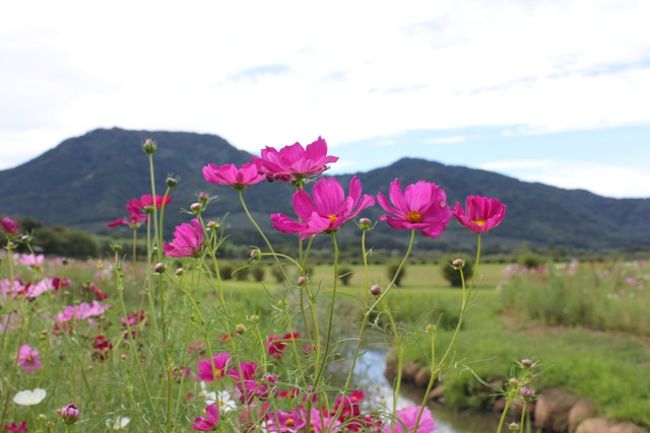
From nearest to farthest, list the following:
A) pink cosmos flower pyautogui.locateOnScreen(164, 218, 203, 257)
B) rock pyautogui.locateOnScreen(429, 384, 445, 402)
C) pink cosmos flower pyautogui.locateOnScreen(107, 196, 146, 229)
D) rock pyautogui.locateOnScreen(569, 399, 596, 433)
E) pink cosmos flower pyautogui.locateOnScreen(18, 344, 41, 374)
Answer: pink cosmos flower pyautogui.locateOnScreen(164, 218, 203, 257)
pink cosmos flower pyautogui.locateOnScreen(107, 196, 146, 229)
pink cosmos flower pyautogui.locateOnScreen(18, 344, 41, 374)
rock pyautogui.locateOnScreen(569, 399, 596, 433)
rock pyautogui.locateOnScreen(429, 384, 445, 402)

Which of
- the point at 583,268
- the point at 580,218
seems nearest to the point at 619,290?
the point at 583,268

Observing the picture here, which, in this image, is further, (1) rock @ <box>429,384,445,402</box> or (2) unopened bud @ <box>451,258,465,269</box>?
(1) rock @ <box>429,384,445,402</box>

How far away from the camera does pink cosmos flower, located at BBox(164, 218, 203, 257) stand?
1123mm

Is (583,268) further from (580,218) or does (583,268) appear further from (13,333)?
(580,218)

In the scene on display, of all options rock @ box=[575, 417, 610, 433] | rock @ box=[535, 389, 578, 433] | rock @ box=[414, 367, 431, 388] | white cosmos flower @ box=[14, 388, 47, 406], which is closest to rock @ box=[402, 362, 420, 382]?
rock @ box=[414, 367, 431, 388]

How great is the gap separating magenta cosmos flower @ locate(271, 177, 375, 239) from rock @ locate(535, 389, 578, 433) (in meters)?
5.34

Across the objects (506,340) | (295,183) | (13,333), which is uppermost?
(295,183)

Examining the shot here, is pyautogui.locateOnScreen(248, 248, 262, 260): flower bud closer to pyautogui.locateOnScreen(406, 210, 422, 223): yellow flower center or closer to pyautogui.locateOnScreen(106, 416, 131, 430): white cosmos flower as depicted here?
pyautogui.locateOnScreen(406, 210, 422, 223): yellow flower center

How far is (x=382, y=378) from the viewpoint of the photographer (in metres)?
8.21

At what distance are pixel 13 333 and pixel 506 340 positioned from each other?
6379 millimetres

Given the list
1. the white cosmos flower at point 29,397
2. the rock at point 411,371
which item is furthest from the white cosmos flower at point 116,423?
the rock at point 411,371

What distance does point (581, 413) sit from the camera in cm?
547

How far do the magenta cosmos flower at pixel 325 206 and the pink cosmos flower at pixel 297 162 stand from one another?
26mm

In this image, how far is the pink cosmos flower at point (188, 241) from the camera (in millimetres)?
1123
